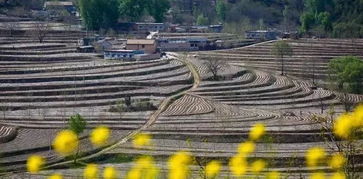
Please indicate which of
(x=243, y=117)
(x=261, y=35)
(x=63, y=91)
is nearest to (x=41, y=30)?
(x=63, y=91)

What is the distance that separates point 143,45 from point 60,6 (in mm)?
22549

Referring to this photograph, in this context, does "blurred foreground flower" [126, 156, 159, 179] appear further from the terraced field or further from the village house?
the village house

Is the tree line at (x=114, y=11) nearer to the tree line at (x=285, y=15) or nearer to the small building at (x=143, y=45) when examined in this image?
the tree line at (x=285, y=15)

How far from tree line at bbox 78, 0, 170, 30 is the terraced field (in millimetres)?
6292

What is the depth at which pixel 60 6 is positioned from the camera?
61.7m

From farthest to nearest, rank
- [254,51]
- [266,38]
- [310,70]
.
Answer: [266,38] → [254,51] → [310,70]

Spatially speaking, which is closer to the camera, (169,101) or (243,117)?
(243,117)

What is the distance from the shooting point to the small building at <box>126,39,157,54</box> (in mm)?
41688

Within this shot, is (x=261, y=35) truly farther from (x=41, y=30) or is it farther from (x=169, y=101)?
(x=169, y=101)

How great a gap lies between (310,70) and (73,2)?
3224 cm

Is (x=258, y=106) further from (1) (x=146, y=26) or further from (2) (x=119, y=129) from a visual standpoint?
(1) (x=146, y=26)

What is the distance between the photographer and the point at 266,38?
50688mm

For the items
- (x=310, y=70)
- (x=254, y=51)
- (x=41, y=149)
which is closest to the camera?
(x=41, y=149)

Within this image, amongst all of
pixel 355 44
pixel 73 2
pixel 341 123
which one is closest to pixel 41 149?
pixel 341 123
